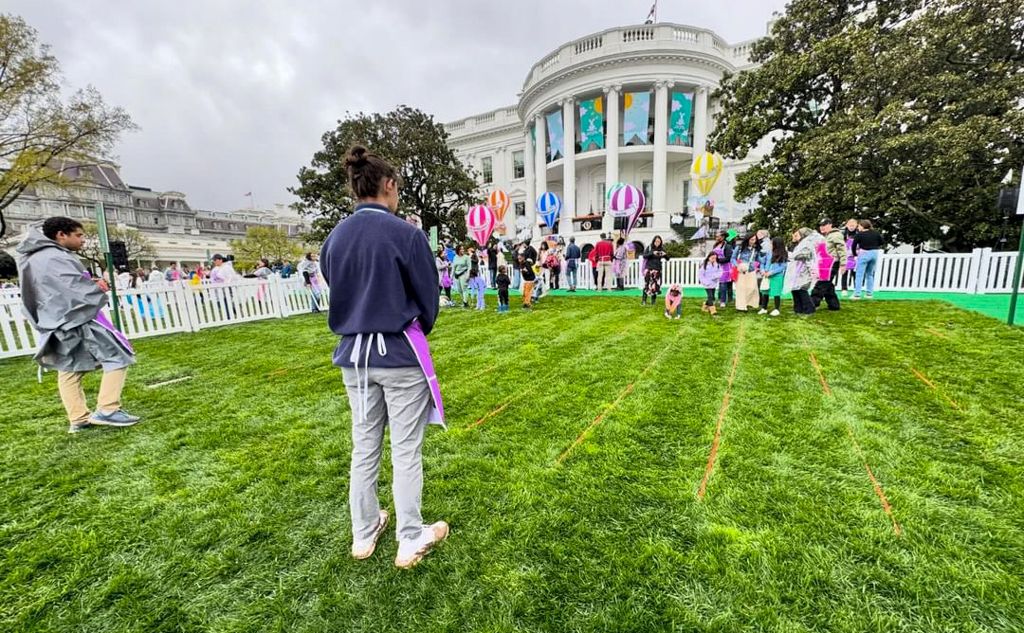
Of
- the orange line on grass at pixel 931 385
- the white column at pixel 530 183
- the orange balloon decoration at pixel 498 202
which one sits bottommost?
the orange line on grass at pixel 931 385

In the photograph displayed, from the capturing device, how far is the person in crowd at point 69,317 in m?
3.16

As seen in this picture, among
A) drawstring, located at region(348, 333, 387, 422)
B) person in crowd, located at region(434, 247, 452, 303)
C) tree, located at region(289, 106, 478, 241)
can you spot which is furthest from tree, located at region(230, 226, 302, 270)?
drawstring, located at region(348, 333, 387, 422)

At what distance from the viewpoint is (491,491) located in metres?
2.31

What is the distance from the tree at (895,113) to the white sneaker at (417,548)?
13.7m

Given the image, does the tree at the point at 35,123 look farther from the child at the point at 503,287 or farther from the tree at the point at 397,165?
the child at the point at 503,287

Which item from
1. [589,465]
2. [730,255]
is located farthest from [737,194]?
[589,465]

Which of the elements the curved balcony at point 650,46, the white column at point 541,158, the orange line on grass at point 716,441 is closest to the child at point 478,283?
the orange line on grass at point 716,441

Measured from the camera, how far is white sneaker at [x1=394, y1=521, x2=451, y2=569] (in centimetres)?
177

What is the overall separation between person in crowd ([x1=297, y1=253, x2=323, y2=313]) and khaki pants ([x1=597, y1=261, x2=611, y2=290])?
8.25 meters

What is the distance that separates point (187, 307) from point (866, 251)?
1397cm

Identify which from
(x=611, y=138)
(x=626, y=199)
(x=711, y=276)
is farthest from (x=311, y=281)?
(x=611, y=138)

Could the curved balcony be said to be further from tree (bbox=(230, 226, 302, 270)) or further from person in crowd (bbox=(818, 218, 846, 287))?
tree (bbox=(230, 226, 302, 270))

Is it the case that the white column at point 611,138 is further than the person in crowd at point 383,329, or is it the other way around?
the white column at point 611,138

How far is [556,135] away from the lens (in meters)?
24.5
